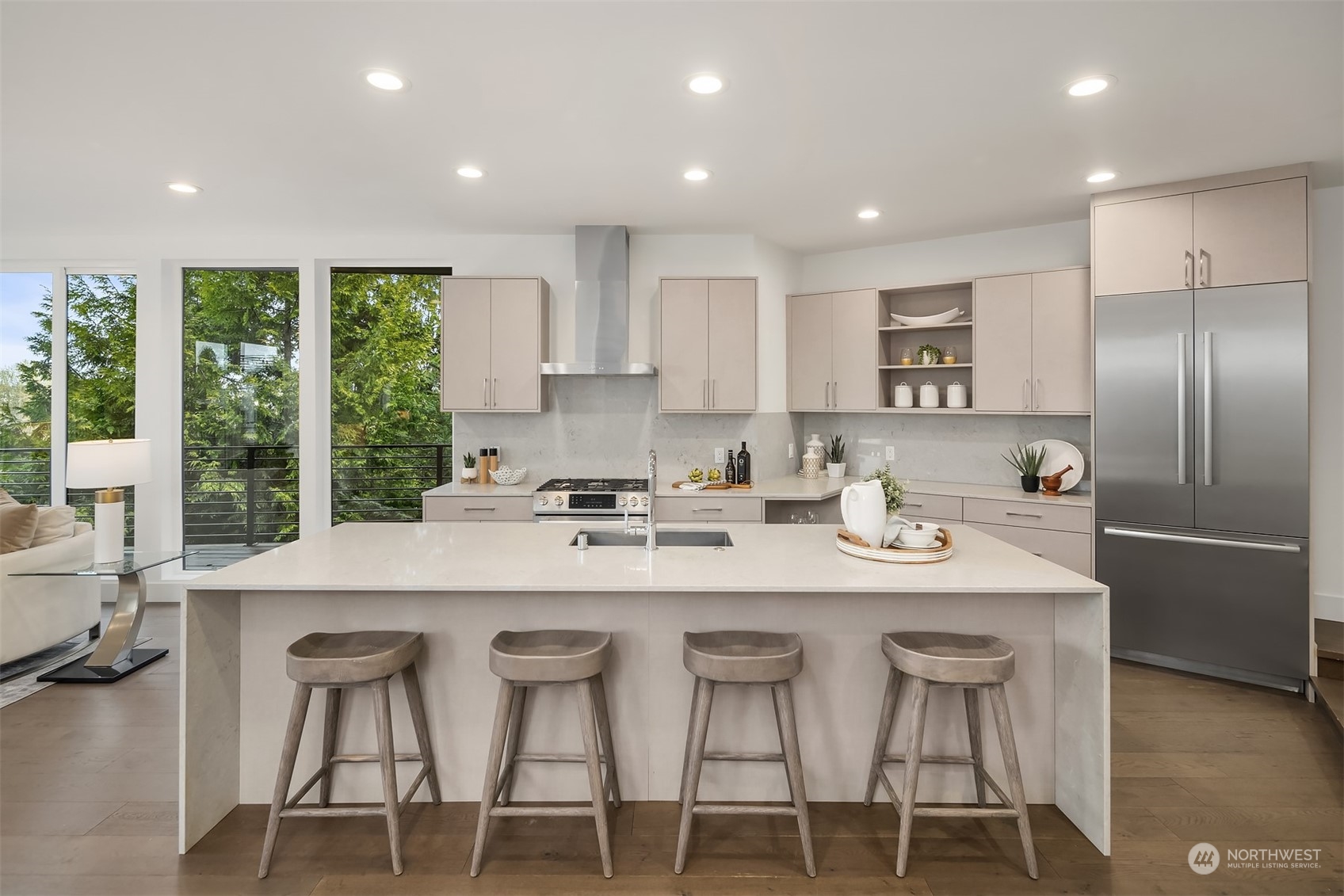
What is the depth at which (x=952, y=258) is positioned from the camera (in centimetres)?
473

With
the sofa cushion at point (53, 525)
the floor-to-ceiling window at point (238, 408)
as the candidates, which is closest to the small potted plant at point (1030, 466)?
the floor-to-ceiling window at point (238, 408)

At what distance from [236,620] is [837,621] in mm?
2036

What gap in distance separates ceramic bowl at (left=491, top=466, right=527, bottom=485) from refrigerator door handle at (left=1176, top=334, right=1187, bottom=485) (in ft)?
12.4

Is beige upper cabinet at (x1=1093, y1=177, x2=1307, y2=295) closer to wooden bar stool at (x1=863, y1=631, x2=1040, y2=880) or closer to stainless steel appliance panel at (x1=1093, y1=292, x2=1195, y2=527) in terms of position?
stainless steel appliance panel at (x1=1093, y1=292, x2=1195, y2=527)

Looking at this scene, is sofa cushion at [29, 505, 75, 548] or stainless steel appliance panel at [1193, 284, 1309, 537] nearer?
stainless steel appliance panel at [1193, 284, 1309, 537]

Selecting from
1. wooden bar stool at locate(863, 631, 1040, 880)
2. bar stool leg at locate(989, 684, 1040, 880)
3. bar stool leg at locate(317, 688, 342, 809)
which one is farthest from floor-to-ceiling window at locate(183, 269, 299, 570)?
bar stool leg at locate(989, 684, 1040, 880)

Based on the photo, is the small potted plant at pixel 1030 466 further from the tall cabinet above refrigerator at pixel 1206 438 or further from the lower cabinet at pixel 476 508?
the lower cabinet at pixel 476 508

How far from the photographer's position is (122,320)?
481cm

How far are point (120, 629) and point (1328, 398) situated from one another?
654 centimetres

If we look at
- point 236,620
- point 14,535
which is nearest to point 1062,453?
point 236,620

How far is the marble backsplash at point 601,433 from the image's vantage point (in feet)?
15.6

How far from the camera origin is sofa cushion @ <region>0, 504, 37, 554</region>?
3516 millimetres

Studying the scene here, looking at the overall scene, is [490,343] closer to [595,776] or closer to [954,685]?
[595,776]

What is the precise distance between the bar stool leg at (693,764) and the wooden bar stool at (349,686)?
0.82 m
